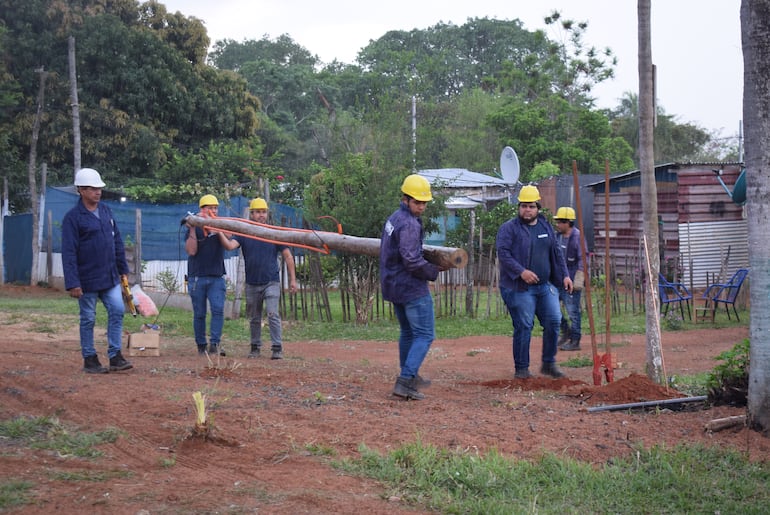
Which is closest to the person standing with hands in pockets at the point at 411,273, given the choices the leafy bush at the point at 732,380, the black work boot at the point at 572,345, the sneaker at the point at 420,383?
the sneaker at the point at 420,383

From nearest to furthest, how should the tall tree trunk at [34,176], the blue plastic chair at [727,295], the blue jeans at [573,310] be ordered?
the blue jeans at [573,310]
the blue plastic chair at [727,295]
the tall tree trunk at [34,176]

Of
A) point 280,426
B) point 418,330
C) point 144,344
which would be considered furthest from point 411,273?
point 144,344

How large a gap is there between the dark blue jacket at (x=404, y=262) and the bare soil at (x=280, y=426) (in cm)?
94

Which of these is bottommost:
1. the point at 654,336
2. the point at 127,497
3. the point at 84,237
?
the point at 127,497

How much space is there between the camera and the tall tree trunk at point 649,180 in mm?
7648

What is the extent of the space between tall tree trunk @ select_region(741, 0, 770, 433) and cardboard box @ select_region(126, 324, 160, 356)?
22.4ft

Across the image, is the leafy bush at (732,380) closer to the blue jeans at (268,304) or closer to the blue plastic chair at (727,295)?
the blue jeans at (268,304)

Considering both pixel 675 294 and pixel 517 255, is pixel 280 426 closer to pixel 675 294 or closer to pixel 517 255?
pixel 517 255

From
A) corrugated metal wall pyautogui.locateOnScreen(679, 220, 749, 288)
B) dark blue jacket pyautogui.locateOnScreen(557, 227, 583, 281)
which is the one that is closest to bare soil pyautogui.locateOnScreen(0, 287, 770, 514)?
dark blue jacket pyautogui.locateOnScreen(557, 227, 583, 281)

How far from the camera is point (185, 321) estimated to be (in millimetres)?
15016

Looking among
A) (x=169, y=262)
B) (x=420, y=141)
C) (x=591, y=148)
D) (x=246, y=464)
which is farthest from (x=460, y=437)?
(x=591, y=148)

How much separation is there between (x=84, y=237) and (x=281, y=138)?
32.8 metres

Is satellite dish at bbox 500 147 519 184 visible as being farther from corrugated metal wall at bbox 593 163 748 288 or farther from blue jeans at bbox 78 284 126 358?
blue jeans at bbox 78 284 126 358

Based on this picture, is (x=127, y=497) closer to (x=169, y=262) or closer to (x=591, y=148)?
(x=169, y=262)
